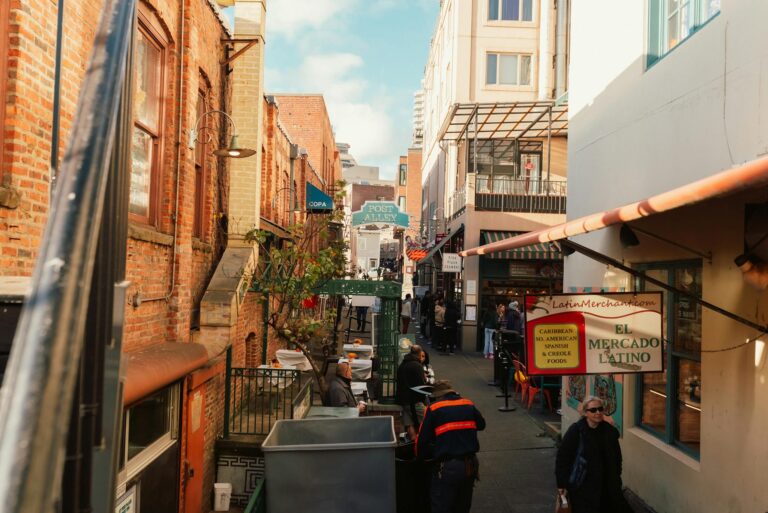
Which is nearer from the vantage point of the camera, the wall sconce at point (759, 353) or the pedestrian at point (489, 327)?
the wall sconce at point (759, 353)

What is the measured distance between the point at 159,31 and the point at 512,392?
11.6 meters

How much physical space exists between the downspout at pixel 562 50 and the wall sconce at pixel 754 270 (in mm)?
21251

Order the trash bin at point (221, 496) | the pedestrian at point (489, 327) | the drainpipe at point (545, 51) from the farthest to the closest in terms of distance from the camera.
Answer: the drainpipe at point (545, 51)
the pedestrian at point (489, 327)
the trash bin at point (221, 496)

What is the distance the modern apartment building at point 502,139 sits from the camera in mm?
23344

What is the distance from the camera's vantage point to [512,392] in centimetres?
1539

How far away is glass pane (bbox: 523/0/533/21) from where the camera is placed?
89.5ft

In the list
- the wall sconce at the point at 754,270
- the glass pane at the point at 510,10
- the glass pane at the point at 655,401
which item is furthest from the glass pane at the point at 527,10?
the wall sconce at the point at 754,270

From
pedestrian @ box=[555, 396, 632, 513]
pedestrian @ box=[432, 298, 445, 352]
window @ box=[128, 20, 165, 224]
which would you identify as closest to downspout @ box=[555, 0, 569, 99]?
pedestrian @ box=[432, 298, 445, 352]

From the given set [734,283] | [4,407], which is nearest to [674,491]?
[734,283]

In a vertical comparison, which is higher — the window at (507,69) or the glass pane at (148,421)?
the window at (507,69)

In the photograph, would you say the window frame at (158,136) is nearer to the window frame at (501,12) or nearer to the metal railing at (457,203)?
the metal railing at (457,203)

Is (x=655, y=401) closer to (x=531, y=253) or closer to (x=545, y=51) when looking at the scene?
(x=531, y=253)

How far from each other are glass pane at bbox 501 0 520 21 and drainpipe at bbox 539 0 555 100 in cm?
103

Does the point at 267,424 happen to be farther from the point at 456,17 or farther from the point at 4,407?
the point at 456,17
